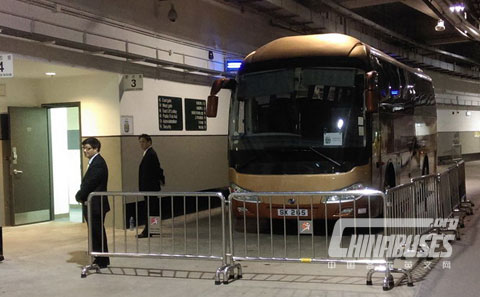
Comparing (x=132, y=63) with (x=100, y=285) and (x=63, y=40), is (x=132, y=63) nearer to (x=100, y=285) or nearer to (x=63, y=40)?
(x=63, y=40)

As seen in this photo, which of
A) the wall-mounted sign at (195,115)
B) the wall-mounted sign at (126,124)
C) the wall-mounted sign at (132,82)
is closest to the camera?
the wall-mounted sign at (132,82)

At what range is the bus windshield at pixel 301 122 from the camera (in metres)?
9.07

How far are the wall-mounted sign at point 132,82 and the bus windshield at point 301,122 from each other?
2.20 meters

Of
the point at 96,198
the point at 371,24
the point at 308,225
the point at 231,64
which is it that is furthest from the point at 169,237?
the point at 371,24

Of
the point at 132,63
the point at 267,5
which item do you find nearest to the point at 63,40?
the point at 132,63

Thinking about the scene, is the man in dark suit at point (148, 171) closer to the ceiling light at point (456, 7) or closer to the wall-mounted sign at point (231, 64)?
the wall-mounted sign at point (231, 64)

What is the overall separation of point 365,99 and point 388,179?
2.42 meters

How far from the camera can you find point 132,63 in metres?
11.0

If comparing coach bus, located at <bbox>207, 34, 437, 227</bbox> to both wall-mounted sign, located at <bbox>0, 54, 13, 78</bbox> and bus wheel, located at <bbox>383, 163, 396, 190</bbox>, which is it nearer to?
bus wheel, located at <bbox>383, 163, 396, 190</bbox>

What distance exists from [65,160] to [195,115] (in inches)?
128

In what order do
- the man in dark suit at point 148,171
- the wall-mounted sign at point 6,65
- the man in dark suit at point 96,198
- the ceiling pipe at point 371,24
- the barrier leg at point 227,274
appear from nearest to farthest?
the barrier leg at point 227,274 < the man in dark suit at point 96,198 < the wall-mounted sign at point 6,65 < the man in dark suit at point 148,171 < the ceiling pipe at point 371,24

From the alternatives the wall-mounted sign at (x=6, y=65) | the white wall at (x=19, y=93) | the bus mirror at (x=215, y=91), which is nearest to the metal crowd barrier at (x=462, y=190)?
the bus mirror at (x=215, y=91)

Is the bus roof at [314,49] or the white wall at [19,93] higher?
the bus roof at [314,49]

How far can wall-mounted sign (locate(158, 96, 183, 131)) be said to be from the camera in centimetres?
1191
